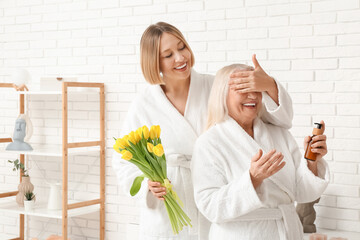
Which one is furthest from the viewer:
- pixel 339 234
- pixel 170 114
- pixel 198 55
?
pixel 198 55

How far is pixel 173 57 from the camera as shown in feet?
7.66

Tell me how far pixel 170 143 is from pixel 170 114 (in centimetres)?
13

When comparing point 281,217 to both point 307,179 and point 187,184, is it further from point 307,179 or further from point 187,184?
point 187,184

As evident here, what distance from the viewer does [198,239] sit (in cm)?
218

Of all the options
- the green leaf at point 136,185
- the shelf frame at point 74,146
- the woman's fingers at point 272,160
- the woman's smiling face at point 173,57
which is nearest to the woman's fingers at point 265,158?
the woman's fingers at point 272,160

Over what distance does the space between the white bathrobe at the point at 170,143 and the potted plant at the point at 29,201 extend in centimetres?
191

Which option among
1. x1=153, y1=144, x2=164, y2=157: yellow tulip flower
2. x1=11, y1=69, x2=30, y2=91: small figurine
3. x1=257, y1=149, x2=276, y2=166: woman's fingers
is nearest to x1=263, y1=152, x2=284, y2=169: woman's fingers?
x1=257, y1=149, x2=276, y2=166: woman's fingers

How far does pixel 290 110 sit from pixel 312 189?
12.1 inches

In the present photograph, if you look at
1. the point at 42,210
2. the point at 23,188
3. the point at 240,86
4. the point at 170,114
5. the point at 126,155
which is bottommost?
the point at 42,210

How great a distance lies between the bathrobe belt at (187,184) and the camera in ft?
7.44

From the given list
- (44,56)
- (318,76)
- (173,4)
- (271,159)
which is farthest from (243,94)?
(44,56)

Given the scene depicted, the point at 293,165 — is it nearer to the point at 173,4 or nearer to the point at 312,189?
the point at 312,189

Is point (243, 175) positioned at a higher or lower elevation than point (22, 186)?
higher

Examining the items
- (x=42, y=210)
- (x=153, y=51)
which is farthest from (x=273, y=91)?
(x=42, y=210)
